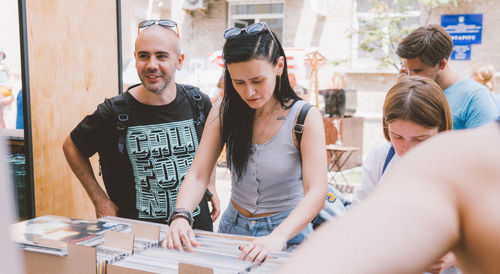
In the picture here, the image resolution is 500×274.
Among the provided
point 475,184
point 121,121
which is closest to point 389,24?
point 121,121

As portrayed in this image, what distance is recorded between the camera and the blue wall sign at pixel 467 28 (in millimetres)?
10508

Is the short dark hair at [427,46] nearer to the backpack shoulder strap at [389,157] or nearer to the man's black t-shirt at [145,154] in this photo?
the backpack shoulder strap at [389,157]

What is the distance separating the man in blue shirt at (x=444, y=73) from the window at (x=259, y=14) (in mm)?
10526

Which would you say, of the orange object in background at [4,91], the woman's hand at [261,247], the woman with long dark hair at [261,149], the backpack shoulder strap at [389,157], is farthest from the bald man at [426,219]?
the orange object in background at [4,91]

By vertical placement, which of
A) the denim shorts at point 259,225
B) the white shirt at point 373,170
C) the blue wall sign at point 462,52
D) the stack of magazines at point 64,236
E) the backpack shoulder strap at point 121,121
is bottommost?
the denim shorts at point 259,225

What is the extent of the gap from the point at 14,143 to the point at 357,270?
295 cm

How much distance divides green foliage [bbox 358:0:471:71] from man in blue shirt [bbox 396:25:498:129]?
8.73m

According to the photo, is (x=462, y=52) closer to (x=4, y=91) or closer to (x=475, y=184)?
(x=4, y=91)

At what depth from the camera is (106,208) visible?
7.00 feet

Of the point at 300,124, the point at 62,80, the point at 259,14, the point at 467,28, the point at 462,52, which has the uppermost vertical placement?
the point at 259,14

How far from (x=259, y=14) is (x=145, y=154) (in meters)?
11.5

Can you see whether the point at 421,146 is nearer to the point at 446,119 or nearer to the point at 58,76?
the point at 446,119

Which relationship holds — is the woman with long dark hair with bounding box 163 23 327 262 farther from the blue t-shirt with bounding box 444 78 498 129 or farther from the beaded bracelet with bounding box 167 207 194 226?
the blue t-shirt with bounding box 444 78 498 129

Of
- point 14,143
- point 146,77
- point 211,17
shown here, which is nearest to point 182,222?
point 146,77
